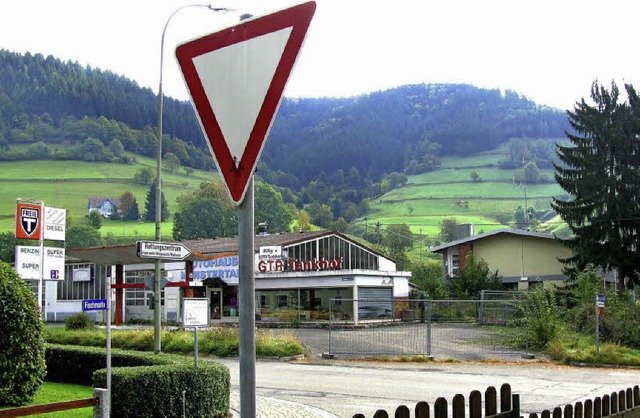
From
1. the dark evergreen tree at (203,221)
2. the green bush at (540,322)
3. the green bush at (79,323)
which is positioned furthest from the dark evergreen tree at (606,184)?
the dark evergreen tree at (203,221)

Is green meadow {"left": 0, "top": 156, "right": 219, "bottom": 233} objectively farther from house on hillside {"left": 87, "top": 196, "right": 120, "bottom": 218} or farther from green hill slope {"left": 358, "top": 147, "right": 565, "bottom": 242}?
green hill slope {"left": 358, "top": 147, "right": 565, "bottom": 242}

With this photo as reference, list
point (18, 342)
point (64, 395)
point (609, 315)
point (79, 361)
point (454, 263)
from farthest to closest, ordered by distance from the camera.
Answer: point (454, 263), point (609, 315), point (79, 361), point (64, 395), point (18, 342)

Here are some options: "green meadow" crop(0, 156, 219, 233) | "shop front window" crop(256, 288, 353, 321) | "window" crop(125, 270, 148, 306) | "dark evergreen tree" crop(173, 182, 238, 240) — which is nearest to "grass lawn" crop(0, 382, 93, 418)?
"shop front window" crop(256, 288, 353, 321)

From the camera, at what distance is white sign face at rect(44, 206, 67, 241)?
1582cm

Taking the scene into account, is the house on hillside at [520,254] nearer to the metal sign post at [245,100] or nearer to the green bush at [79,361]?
the green bush at [79,361]

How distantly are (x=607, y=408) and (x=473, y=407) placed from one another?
203 centimetres

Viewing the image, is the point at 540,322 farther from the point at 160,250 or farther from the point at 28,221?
the point at 28,221

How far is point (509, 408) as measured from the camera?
16.4 ft

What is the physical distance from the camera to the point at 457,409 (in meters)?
4.26

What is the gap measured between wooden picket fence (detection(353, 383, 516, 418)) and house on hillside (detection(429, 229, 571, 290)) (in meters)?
51.4

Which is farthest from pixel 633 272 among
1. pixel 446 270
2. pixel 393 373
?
pixel 393 373

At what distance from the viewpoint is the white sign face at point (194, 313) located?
13.5 m

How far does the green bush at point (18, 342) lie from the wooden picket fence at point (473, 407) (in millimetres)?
9310

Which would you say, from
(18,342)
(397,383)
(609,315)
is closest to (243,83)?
(18,342)
